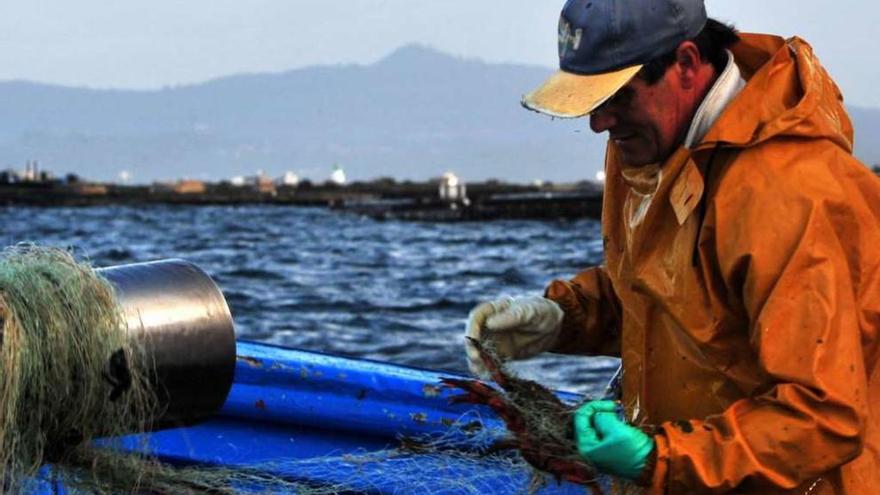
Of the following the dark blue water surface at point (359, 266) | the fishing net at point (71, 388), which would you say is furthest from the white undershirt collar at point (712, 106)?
the dark blue water surface at point (359, 266)

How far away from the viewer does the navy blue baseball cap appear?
116 inches

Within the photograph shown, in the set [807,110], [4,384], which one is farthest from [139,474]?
[807,110]

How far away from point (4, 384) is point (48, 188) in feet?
374

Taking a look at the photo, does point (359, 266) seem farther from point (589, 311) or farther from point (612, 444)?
point (612, 444)

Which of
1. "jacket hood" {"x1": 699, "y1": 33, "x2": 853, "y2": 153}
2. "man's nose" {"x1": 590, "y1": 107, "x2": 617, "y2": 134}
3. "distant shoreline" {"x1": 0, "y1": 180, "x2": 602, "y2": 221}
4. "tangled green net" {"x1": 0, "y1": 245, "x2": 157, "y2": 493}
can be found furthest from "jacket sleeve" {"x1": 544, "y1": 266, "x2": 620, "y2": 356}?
"distant shoreline" {"x1": 0, "y1": 180, "x2": 602, "y2": 221}

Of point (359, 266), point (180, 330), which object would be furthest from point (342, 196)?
point (180, 330)

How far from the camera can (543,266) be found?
41031mm

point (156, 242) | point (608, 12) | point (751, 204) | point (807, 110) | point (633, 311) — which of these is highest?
point (608, 12)

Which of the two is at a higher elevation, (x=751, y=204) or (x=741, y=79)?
(x=741, y=79)

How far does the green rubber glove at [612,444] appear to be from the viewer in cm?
285

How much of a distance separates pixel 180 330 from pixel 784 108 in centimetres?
165

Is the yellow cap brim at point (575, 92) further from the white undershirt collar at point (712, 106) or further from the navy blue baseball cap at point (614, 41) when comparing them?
the white undershirt collar at point (712, 106)

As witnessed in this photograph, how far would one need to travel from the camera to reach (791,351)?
275cm

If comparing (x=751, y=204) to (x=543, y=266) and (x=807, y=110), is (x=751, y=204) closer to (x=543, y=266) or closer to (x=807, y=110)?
(x=807, y=110)
